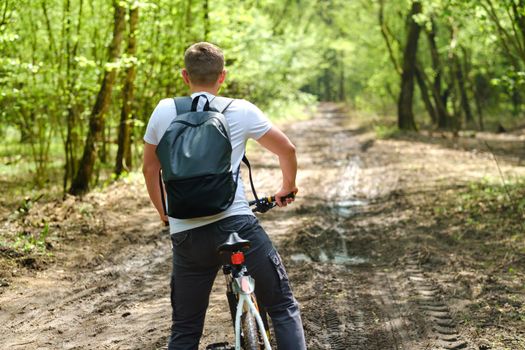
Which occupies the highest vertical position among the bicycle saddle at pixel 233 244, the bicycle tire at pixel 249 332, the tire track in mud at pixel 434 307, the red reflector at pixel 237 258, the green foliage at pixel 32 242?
the bicycle saddle at pixel 233 244

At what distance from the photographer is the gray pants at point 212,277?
331cm

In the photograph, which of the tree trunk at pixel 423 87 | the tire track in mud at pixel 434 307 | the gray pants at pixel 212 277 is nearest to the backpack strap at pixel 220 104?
the gray pants at pixel 212 277

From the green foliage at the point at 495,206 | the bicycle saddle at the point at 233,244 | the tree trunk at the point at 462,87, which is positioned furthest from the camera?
the tree trunk at the point at 462,87

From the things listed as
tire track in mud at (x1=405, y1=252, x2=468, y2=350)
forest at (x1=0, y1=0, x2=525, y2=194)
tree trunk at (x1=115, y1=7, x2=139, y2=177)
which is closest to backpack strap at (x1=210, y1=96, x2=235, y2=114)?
tire track in mud at (x1=405, y1=252, x2=468, y2=350)

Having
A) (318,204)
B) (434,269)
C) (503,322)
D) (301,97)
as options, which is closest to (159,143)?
(503,322)

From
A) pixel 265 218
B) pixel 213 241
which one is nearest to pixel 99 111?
pixel 265 218

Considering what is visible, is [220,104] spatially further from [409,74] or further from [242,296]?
[409,74]

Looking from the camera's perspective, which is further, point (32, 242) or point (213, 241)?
point (32, 242)

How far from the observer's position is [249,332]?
3348 millimetres

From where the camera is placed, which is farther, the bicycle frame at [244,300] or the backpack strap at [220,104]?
the backpack strap at [220,104]

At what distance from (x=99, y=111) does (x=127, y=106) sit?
1.44m

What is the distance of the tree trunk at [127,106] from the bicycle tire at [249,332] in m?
9.78

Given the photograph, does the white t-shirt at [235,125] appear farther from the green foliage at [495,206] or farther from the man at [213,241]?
the green foliage at [495,206]

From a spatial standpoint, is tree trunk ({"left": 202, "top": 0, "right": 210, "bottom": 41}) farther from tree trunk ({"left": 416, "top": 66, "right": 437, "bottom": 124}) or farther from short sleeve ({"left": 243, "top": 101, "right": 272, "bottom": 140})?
tree trunk ({"left": 416, "top": 66, "right": 437, "bottom": 124})
